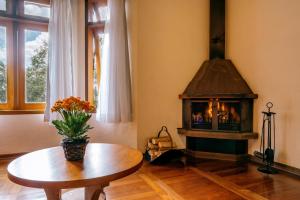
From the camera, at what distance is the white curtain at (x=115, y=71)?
323 centimetres

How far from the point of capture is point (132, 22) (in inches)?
133

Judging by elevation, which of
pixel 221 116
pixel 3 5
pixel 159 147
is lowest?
pixel 159 147

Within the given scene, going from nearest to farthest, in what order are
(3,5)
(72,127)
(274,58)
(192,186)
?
1. (72,127)
2. (192,186)
3. (274,58)
4. (3,5)

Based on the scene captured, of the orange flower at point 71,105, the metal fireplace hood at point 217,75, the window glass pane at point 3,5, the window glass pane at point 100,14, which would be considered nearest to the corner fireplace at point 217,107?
the metal fireplace hood at point 217,75

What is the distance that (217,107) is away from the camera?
3.23 metres

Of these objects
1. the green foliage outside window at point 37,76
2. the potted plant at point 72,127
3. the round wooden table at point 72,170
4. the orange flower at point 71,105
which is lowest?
the round wooden table at point 72,170

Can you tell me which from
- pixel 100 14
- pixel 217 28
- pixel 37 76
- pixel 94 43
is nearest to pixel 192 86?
pixel 217 28

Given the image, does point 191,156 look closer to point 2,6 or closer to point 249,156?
point 249,156

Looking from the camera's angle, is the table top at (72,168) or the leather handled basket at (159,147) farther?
the leather handled basket at (159,147)

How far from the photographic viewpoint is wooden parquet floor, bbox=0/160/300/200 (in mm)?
2100

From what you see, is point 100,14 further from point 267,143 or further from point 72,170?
point 267,143

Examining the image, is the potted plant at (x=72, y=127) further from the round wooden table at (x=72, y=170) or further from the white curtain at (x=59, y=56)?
the white curtain at (x=59, y=56)

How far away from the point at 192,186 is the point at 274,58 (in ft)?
6.35

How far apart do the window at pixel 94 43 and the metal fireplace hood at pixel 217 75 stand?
4.63 feet
